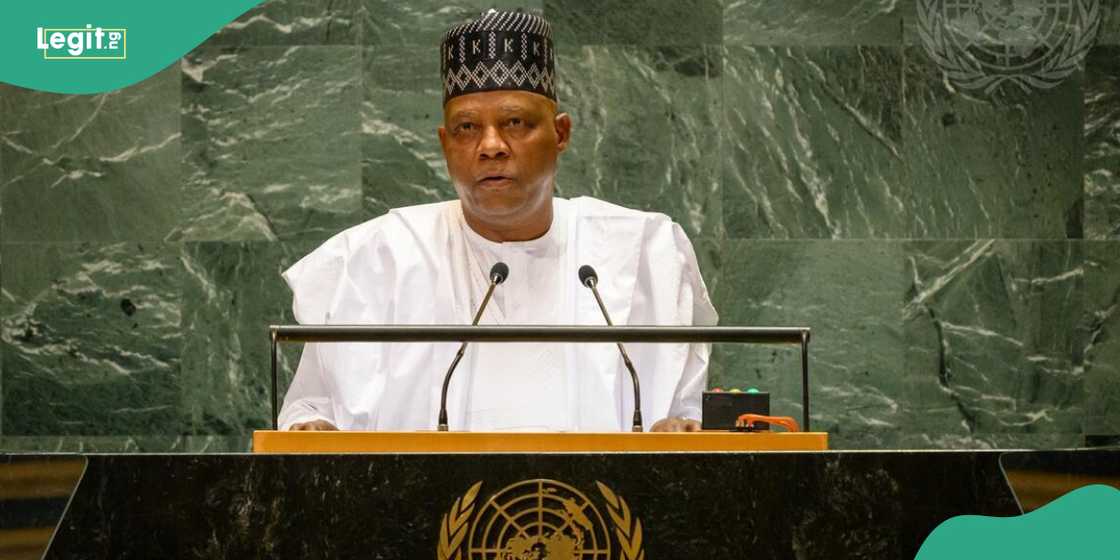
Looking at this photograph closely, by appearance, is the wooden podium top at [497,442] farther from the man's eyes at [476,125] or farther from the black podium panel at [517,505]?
the man's eyes at [476,125]

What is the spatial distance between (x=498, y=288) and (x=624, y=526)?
2.08 m

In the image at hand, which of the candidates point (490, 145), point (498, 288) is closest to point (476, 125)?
point (490, 145)

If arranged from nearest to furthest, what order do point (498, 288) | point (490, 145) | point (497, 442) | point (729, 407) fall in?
point (497, 442), point (729, 407), point (490, 145), point (498, 288)

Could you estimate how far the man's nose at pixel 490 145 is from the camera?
412 cm

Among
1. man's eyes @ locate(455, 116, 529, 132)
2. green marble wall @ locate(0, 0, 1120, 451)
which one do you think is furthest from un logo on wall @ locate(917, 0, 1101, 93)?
man's eyes @ locate(455, 116, 529, 132)

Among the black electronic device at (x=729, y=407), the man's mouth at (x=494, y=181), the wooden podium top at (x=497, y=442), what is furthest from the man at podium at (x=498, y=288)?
the wooden podium top at (x=497, y=442)

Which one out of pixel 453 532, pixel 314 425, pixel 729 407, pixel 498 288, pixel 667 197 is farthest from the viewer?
pixel 667 197

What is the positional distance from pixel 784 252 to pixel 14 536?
3941 mm

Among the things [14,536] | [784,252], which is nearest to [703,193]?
[784,252]

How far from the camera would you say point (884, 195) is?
18.8ft

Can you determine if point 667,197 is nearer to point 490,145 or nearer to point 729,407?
point 490,145

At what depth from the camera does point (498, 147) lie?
4.12 meters

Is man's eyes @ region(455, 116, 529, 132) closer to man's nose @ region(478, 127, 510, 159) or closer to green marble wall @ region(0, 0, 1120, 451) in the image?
man's nose @ region(478, 127, 510, 159)

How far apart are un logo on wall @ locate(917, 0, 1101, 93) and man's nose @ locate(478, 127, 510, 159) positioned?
2298 millimetres
